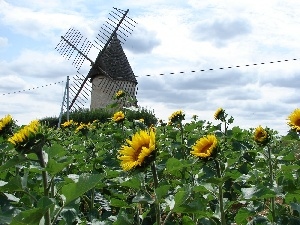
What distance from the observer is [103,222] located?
295 cm

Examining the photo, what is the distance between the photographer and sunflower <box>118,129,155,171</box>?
8.32 ft

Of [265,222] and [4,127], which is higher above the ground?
[4,127]

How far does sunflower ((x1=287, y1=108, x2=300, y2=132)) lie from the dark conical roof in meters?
23.6

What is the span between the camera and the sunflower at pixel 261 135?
3.67m

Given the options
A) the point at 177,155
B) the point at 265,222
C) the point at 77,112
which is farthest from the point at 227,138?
the point at 77,112

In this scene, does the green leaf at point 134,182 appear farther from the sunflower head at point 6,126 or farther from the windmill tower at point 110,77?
the windmill tower at point 110,77

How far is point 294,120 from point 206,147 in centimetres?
122

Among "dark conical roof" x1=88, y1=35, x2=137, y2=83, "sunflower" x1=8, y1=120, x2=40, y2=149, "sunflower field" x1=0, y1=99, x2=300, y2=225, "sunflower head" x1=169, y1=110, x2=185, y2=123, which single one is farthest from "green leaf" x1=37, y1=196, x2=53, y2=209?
"dark conical roof" x1=88, y1=35, x2=137, y2=83

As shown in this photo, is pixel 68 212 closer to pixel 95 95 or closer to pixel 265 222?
pixel 265 222

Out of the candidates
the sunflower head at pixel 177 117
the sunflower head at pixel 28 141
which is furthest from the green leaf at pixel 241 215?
the sunflower head at pixel 177 117

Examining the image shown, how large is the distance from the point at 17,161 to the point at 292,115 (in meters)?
2.31

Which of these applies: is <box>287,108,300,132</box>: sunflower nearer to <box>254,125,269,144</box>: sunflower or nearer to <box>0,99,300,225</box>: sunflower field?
<box>0,99,300,225</box>: sunflower field

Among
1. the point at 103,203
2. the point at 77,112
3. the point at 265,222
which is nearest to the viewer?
the point at 265,222

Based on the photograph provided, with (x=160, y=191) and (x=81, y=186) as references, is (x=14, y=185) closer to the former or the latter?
(x=81, y=186)
